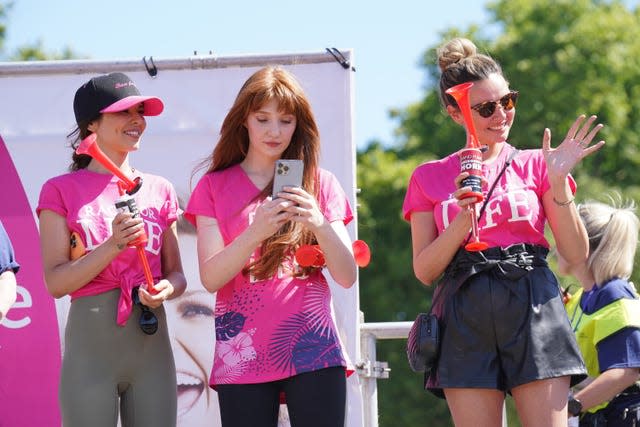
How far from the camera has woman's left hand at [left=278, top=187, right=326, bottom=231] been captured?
13.6 ft

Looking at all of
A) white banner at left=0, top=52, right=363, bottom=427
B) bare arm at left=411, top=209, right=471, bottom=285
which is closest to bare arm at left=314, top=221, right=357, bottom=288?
bare arm at left=411, top=209, right=471, bottom=285

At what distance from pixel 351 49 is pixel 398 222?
19.0 metres

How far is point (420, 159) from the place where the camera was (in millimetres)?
25016

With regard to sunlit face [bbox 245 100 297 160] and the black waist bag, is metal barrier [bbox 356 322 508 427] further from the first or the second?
sunlit face [bbox 245 100 297 160]

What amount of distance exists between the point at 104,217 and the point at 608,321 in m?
2.34

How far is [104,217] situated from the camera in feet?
14.8

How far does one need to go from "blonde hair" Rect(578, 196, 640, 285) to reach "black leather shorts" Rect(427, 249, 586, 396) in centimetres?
124

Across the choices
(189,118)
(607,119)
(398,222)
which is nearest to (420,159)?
(398,222)

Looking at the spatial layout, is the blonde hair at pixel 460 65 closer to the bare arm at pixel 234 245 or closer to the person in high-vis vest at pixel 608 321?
the bare arm at pixel 234 245

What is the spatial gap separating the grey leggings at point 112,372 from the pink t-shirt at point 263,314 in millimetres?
256

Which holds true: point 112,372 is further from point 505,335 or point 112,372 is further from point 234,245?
point 505,335

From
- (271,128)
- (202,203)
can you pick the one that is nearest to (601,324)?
(271,128)

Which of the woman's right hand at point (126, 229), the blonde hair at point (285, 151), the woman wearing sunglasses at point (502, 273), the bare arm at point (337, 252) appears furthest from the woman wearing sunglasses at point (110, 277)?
the woman wearing sunglasses at point (502, 273)

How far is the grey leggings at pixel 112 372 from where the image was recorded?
4242 millimetres
